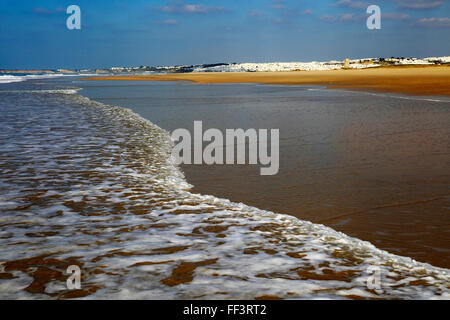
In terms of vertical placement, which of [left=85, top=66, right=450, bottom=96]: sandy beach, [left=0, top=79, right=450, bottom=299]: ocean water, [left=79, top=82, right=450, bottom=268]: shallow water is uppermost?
[left=85, top=66, right=450, bottom=96]: sandy beach

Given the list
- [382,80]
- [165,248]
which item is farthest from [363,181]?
[382,80]

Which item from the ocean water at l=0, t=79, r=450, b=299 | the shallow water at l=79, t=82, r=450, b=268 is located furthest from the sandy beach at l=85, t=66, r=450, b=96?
the ocean water at l=0, t=79, r=450, b=299

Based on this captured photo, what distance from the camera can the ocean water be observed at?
133 inches

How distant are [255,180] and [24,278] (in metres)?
3.71

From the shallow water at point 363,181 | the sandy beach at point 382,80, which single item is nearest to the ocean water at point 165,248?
the shallow water at point 363,181

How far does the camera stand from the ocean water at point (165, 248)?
3389 millimetres

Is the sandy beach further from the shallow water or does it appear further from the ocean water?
the ocean water

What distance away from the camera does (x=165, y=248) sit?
13.7 feet

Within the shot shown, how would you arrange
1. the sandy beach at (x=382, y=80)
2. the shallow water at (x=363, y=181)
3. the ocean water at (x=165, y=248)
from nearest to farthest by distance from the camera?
1. the ocean water at (x=165, y=248)
2. the shallow water at (x=363, y=181)
3. the sandy beach at (x=382, y=80)

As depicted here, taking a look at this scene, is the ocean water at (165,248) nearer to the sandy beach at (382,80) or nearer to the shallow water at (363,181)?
the shallow water at (363,181)

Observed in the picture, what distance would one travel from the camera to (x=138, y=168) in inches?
297

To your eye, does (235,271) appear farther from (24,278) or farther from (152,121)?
(152,121)

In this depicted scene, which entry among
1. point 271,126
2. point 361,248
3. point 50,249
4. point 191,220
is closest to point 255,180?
point 191,220
